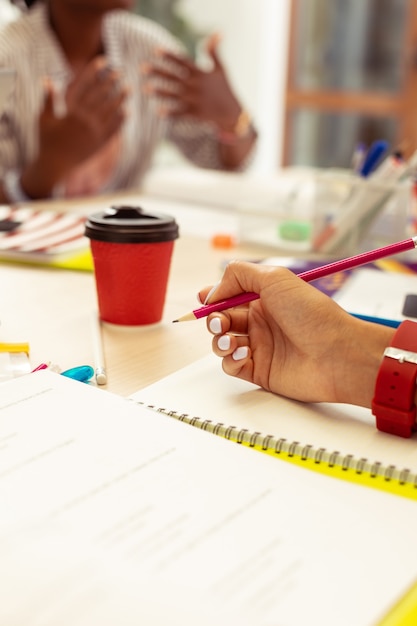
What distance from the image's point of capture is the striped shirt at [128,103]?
1857 mm

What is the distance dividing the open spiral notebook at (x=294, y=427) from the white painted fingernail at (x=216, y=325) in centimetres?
4

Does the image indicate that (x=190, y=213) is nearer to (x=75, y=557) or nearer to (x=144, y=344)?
(x=144, y=344)

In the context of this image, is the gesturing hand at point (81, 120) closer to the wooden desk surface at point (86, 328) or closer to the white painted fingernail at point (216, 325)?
the wooden desk surface at point (86, 328)

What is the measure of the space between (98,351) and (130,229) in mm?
132

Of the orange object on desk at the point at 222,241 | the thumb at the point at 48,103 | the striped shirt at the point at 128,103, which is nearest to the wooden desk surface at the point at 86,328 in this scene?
the orange object on desk at the point at 222,241

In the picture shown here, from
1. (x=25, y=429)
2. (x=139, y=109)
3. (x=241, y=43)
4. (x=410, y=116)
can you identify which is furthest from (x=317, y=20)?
(x=25, y=429)

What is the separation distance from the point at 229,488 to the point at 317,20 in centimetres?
346

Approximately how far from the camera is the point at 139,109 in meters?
2.15

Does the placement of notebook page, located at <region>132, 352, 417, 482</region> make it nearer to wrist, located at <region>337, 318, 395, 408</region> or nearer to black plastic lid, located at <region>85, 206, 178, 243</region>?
wrist, located at <region>337, 318, 395, 408</region>

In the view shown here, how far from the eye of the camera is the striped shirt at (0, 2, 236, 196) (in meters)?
1.86

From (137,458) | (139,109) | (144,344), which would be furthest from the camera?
(139,109)

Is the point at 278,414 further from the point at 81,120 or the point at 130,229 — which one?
the point at 81,120

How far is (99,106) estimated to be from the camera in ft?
5.24

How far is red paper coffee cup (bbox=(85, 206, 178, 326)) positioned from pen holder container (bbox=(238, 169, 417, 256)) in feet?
1.35
